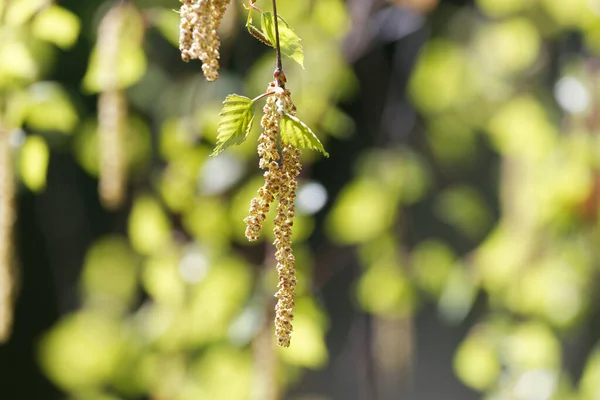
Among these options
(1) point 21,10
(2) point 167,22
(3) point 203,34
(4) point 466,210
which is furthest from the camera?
(4) point 466,210

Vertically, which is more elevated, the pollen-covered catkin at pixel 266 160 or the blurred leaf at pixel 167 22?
the blurred leaf at pixel 167 22

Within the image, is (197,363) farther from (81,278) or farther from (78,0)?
(78,0)

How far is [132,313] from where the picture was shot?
116 centimetres

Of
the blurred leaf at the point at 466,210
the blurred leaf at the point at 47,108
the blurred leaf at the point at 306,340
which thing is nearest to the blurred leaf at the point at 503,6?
the blurred leaf at the point at 466,210

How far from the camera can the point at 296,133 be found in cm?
34

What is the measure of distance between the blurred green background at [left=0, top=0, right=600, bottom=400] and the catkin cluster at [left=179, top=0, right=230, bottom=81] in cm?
59

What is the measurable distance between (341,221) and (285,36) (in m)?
0.75

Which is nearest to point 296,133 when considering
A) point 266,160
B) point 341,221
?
point 266,160

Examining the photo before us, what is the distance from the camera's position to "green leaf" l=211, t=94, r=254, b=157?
352 mm

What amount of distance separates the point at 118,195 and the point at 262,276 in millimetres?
273

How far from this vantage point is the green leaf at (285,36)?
38 cm

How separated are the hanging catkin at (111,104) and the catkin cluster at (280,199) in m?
0.47

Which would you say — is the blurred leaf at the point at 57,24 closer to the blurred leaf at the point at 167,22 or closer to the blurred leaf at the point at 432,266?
the blurred leaf at the point at 167,22

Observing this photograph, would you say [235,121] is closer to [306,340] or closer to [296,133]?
[296,133]
